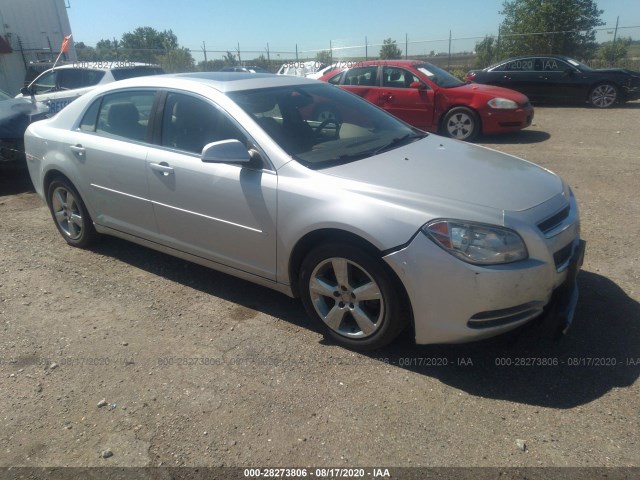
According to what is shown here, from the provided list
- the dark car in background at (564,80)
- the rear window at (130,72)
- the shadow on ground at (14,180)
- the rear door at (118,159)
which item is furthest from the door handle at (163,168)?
the dark car in background at (564,80)

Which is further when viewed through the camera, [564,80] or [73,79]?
[564,80]

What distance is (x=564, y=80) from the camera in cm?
1352

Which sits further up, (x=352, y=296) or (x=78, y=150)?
(x=78, y=150)

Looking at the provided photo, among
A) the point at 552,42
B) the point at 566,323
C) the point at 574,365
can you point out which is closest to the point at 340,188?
the point at 566,323

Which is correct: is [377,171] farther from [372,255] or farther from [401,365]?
[401,365]

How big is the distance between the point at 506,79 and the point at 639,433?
44.0ft

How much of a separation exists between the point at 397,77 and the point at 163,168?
7.40m

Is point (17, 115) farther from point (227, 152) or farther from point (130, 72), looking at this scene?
point (227, 152)

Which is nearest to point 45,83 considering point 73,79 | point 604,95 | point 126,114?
point 73,79

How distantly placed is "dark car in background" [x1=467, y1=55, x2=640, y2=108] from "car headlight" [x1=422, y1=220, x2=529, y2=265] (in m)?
12.7

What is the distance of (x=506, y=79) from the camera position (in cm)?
1426

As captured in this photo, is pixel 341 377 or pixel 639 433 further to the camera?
pixel 341 377

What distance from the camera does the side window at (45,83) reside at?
10.5 m

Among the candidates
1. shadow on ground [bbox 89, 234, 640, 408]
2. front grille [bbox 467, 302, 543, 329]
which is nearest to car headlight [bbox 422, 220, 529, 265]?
front grille [bbox 467, 302, 543, 329]
